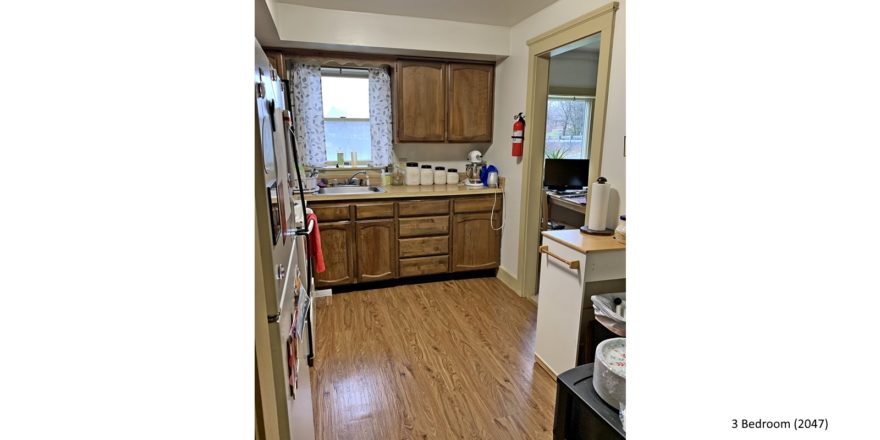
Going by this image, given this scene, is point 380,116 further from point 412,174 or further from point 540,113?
point 540,113

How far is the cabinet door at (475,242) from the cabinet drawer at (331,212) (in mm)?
908

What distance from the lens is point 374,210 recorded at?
3.09 meters

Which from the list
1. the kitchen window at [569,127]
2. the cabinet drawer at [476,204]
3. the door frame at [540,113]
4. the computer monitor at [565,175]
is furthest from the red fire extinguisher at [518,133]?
the kitchen window at [569,127]

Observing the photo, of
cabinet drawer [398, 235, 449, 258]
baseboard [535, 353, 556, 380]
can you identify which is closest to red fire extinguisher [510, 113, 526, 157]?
cabinet drawer [398, 235, 449, 258]

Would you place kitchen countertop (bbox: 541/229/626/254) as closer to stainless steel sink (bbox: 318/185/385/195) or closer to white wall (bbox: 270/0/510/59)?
stainless steel sink (bbox: 318/185/385/195)

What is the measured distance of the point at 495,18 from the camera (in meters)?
2.93

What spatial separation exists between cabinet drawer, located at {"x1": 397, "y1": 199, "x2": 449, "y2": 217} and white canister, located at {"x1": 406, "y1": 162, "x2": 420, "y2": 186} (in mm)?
391

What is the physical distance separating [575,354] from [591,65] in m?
3.80

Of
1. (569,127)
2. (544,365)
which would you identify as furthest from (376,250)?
(569,127)

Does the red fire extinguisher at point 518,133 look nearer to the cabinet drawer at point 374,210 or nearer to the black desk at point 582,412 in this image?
the cabinet drawer at point 374,210

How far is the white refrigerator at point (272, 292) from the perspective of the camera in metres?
0.83
